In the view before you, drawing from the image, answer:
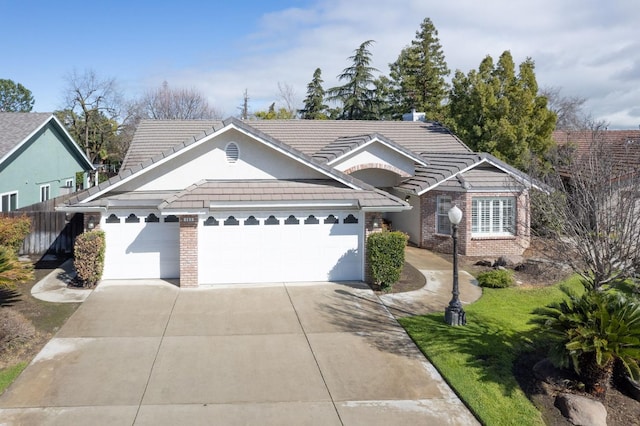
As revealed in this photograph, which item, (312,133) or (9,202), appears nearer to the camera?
(9,202)

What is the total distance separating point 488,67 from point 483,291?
14544 mm

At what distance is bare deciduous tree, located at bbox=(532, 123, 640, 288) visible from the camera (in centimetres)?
904

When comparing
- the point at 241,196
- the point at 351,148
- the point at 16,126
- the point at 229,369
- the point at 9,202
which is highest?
the point at 16,126

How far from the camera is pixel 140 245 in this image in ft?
47.9

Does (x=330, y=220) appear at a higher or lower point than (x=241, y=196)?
lower

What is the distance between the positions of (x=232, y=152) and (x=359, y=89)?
30231 mm

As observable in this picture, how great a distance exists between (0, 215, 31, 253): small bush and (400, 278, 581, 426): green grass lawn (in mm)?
12916

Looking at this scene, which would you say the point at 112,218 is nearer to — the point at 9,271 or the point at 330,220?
the point at 9,271

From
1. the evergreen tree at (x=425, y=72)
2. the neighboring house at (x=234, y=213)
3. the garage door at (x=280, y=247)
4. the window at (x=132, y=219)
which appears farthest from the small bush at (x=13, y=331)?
the evergreen tree at (x=425, y=72)

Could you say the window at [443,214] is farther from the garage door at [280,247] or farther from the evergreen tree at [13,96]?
the evergreen tree at [13,96]

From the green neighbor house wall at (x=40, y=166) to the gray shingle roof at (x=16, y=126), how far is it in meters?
0.54

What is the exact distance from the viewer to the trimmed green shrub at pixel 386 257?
13.8 meters

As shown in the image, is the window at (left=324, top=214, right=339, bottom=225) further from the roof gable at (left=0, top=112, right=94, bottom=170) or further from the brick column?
the roof gable at (left=0, top=112, right=94, bottom=170)

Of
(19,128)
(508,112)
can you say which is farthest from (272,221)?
(19,128)
